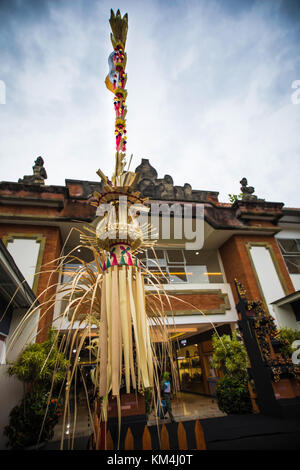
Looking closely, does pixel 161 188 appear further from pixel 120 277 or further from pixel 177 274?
pixel 120 277

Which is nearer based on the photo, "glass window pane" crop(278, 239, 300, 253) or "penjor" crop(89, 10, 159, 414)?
"penjor" crop(89, 10, 159, 414)

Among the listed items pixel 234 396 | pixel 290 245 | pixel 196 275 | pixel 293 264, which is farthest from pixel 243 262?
pixel 234 396

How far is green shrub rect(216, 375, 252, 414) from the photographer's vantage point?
599cm

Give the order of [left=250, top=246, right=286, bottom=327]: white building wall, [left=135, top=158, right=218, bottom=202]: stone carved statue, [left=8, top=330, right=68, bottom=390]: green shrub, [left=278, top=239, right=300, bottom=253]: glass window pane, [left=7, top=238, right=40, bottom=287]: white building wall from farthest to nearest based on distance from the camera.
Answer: [left=278, top=239, right=300, bottom=253]: glass window pane
[left=135, top=158, right=218, bottom=202]: stone carved statue
[left=250, top=246, right=286, bottom=327]: white building wall
[left=7, top=238, right=40, bottom=287]: white building wall
[left=8, top=330, right=68, bottom=390]: green shrub

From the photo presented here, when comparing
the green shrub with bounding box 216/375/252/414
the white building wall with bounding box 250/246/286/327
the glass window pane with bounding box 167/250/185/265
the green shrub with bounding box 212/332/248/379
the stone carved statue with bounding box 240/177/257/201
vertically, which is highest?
the stone carved statue with bounding box 240/177/257/201

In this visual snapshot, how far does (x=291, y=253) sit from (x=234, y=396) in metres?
7.11

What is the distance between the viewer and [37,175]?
9.38m

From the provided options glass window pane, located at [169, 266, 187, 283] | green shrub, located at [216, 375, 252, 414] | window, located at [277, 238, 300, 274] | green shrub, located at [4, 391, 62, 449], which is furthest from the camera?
window, located at [277, 238, 300, 274]

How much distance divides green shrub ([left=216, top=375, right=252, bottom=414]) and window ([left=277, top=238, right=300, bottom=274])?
19.0 feet

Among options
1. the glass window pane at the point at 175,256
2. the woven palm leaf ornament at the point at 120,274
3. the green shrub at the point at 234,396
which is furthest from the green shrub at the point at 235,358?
the woven palm leaf ornament at the point at 120,274

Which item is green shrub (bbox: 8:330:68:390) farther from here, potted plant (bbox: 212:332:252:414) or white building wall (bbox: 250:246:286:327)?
white building wall (bbox: 250:246:286:327)

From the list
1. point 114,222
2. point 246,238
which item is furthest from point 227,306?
point 114,222

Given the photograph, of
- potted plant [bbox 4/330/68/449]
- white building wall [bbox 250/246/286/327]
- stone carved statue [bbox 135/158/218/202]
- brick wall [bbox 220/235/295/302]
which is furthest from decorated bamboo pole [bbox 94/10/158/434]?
white building wall [bbox 250/246/286/327]
